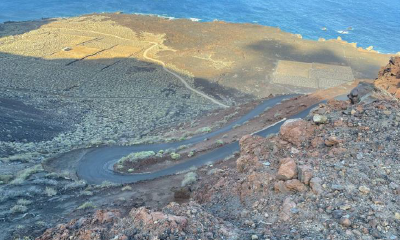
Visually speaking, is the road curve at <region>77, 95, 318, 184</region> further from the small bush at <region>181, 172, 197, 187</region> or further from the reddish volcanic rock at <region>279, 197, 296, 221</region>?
the reddish volcanic rock at <region>279, 197, 296, 221</region>

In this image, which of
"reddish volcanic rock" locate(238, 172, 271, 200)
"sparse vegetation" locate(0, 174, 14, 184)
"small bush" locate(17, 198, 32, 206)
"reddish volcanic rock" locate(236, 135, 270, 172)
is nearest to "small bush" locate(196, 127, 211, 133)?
"reddish volcanic rock" locate(236, 135, 270, 172)

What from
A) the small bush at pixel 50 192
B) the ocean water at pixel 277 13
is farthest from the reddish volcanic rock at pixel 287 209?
the ocean water at pixel 277 13

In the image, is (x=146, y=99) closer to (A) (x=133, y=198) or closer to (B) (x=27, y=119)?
(B) (x=27, y=119)

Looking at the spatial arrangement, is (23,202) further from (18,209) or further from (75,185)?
(75,185)

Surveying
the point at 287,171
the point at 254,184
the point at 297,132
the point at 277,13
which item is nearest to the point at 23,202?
the point at 254,184

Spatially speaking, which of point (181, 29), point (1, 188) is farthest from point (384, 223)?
point (181, 29)
